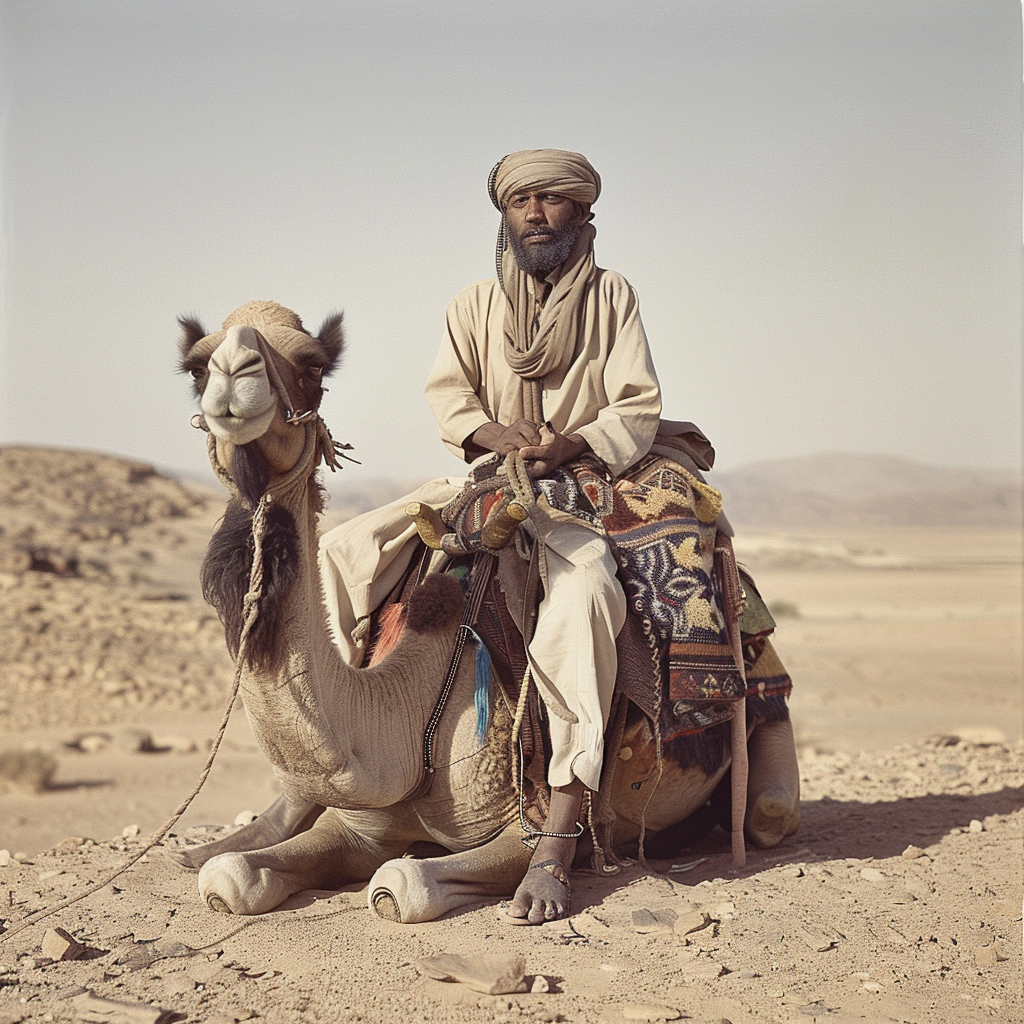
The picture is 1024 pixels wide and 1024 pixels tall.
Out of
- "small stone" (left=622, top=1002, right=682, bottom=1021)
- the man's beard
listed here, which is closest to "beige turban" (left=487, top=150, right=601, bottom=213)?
the man's beard

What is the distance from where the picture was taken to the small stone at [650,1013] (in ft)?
12.3

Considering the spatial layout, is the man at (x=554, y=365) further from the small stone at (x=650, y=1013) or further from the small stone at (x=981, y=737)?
the small stone at (x=981, y=737)

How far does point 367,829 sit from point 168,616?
1418 cm

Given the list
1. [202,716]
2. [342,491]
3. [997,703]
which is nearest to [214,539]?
[202,716]

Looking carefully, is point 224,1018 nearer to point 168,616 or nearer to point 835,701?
point 835,701

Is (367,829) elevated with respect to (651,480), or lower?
lower

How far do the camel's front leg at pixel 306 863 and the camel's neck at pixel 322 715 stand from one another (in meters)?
0.43

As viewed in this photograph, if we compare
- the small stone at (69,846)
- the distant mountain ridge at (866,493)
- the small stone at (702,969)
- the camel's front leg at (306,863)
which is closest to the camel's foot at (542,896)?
the small stone at (702,969)

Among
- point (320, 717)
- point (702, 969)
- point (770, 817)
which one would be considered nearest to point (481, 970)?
point (702, 969)

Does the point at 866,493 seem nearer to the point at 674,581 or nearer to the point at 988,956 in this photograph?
the point at 674,581

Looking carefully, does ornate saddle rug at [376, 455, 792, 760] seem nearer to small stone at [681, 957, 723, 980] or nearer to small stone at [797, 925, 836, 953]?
small stone at [797, 925, 836, 953]

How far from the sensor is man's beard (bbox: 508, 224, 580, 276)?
530cm

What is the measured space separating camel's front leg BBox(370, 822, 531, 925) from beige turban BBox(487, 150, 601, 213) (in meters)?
2.64

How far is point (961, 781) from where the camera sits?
26.3ft
